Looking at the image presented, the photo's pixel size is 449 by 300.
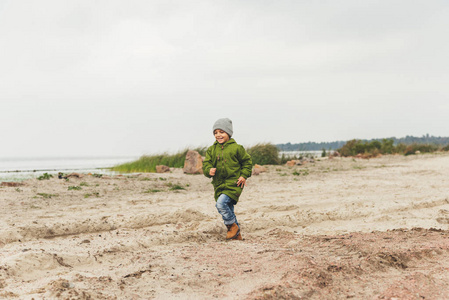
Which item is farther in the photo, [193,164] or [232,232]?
[193,164]

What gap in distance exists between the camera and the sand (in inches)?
112

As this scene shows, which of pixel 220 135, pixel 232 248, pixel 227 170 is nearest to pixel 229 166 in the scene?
pixel 227 170

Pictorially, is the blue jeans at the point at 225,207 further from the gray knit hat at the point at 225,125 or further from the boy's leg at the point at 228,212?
the gray knit hat at the point at 225,125

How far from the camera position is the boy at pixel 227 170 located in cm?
458

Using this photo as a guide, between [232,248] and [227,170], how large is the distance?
38.2 inches

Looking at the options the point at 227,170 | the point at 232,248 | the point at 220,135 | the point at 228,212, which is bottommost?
the point at 232,248

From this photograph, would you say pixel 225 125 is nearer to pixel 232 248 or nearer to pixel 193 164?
pixel 232 248

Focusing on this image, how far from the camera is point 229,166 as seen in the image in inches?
182

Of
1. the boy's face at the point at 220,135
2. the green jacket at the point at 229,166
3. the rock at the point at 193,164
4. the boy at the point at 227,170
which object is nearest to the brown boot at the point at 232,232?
the boy at the point at 227,170

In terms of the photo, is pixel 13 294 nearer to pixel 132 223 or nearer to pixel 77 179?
pixel 132 223

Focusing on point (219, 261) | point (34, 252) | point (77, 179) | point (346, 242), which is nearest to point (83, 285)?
point (34, 252)

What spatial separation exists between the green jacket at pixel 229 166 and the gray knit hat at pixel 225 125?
0.13 m

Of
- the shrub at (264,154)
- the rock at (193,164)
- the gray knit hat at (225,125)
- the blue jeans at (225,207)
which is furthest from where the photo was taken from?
the shrub at (264,154)

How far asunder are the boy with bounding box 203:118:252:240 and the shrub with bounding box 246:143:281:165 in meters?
14.1
